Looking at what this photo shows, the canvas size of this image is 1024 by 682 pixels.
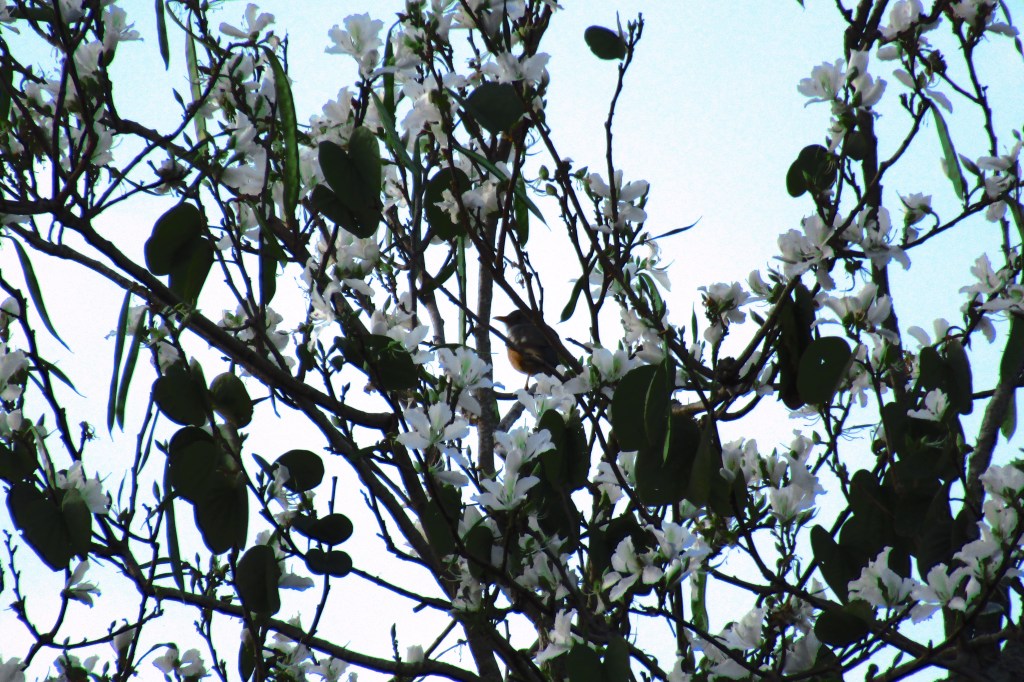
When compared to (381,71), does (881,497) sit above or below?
below

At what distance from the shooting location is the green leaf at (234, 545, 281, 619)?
1.67m

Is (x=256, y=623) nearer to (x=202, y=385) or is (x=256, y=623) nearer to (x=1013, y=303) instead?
(x=202, y=385)

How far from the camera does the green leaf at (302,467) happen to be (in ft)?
5.69

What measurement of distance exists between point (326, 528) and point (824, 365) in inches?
34.8

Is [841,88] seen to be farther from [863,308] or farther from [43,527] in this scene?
[43,527]

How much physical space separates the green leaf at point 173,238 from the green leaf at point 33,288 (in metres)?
0.18

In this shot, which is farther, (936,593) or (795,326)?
(795,326)

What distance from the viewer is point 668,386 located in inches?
60.7

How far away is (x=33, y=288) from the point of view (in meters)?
1.65

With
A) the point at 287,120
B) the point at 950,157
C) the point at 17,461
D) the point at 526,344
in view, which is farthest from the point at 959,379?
the point at 526,344

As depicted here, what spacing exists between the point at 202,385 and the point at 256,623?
48cm

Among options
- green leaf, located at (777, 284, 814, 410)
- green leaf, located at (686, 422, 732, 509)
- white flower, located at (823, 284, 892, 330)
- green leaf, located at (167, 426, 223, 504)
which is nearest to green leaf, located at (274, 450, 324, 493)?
green leaf, located at (167, 426, 223, 504)

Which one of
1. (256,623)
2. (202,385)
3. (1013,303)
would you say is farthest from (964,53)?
(256,623)

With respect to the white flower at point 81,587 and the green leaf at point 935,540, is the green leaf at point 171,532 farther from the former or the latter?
the green leaf at point 935,540
